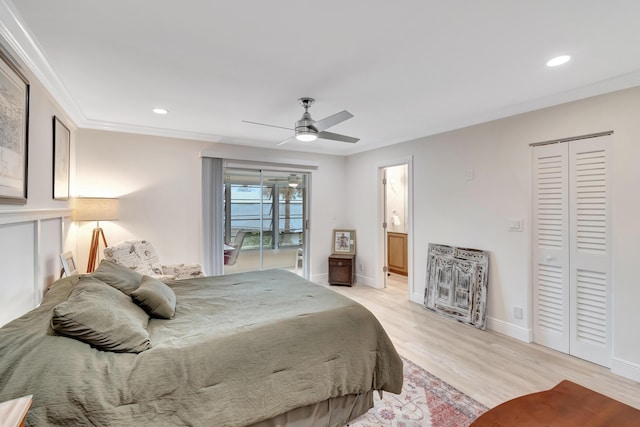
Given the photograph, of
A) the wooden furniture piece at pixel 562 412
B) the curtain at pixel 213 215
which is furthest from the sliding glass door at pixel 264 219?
the wooden furniture piece at pixel 562 412

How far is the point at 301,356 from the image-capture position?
173 centimetres

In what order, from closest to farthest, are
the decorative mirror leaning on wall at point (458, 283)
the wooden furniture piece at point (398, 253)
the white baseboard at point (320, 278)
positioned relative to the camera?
1. the decorative mirror leaning on wall at point (458, 283)
2. the white baseboard at point (320, 278)
3. the wooden furniture piece at point (398, 253)

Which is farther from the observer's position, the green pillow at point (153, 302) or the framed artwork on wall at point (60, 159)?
the framed artwork on wall at point (60, 159)

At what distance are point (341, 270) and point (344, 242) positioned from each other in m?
0.58

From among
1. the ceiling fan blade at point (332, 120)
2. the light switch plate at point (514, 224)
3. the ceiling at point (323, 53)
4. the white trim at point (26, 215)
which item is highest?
the ceiling at point (323, 53)

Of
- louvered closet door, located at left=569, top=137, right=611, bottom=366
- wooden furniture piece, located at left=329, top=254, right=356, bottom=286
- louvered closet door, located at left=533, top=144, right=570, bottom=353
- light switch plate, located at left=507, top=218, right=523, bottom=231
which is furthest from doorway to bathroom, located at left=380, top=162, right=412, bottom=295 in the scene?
louvered closet door, located at left=569, top=137, right=611, bottom=366

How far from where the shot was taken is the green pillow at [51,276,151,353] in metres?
1.32

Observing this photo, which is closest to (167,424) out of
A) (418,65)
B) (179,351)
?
(179,351)

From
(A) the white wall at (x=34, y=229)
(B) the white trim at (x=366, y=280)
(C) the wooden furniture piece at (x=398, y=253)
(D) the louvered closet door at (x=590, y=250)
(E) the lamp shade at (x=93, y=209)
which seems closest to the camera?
(A) the white wall at (x=34, y=229)

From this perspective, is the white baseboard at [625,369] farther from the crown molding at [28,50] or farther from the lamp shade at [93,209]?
the lamp shade at [93,209]

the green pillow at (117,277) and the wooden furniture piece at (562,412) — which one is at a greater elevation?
the green pillow at (117,277)

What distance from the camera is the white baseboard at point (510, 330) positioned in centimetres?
310

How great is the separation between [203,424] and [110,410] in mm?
403

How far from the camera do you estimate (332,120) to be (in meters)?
2.57
